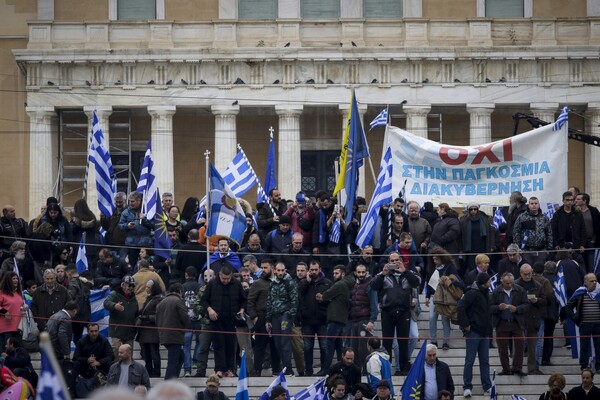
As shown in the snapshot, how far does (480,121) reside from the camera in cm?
5056

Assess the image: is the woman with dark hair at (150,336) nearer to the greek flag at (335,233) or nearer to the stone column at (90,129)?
the greek flag at (335,233)

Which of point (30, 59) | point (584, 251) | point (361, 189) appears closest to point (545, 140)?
point (584, 251)

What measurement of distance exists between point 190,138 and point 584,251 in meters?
22.3

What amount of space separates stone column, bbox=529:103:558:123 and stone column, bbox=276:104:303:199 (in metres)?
5.95

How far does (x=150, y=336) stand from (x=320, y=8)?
80.8ft

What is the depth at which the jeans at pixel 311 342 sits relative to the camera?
95.1 ft

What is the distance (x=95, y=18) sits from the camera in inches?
2047

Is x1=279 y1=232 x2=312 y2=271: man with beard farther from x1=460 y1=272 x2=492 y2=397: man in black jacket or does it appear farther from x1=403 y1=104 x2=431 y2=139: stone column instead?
x1=403 y1=104 x2=431 y2=139: stone column

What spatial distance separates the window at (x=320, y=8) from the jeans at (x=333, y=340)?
23951mm

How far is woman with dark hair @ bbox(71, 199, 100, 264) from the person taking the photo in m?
32.6

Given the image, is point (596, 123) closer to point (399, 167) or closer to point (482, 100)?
point (482, 100)

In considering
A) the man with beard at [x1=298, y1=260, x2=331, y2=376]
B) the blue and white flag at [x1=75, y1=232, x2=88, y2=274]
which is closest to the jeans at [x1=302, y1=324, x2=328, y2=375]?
the man with beard at [x1=298, y1=260, x2=331, y2=376]

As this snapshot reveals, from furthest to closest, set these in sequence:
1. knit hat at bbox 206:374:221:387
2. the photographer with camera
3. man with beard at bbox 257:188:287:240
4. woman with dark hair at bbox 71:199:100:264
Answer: man with beard at bbox 257:188:287:240 < woman with dark hair at bbox 71:199:100:264 < the photographer with camera < knit hat at bbox 206:374:221:387

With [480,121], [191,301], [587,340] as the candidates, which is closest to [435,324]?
[587,340]
